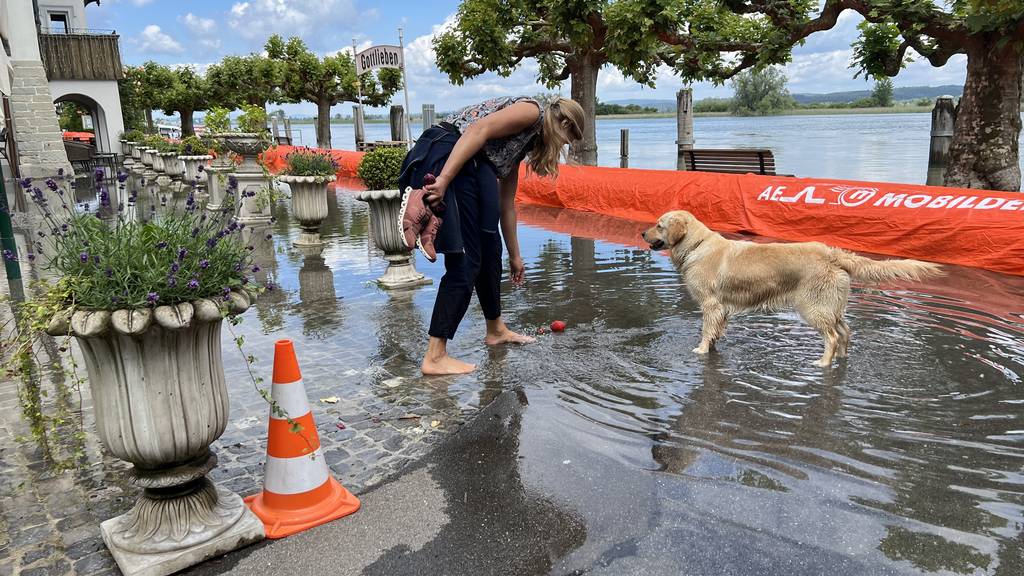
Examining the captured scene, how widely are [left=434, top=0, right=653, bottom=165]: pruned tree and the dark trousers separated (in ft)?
41.2

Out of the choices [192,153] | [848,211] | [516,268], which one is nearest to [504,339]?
[516,268]

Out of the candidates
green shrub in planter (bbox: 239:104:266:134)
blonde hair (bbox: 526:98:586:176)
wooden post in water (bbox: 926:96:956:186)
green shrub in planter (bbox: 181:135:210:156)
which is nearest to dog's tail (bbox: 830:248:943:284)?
blonde hair (bbox: 526:98:586:176)

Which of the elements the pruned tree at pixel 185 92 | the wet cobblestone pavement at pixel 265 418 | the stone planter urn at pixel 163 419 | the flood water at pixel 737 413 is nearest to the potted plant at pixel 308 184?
the flood water at pixel 737 413

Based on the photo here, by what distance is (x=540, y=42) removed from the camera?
811 inches

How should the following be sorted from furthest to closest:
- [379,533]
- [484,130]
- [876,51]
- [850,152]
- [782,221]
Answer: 1. [850,152]
2. [876,51]
3. [782,221]
4. [484,130]
5. [379,533]

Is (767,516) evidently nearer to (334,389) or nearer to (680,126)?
(334,389)

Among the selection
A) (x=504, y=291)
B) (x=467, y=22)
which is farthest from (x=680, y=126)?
(x=504, y=291)

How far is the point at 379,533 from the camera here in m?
3.00

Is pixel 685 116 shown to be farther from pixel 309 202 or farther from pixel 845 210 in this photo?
pixel 309 202

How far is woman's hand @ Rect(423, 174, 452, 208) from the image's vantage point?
4328 mm

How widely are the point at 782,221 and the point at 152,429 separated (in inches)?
372

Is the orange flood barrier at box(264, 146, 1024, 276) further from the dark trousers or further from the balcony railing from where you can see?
the balcony railing

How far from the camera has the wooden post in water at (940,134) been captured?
15.1 metres

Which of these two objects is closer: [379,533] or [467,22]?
[379,533]
